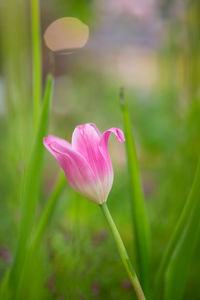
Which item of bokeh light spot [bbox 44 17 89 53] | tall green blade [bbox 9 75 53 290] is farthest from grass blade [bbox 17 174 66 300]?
bokeh light spot [bbox 44 17 89 53]

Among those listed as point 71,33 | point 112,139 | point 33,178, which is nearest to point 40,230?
point 33,178

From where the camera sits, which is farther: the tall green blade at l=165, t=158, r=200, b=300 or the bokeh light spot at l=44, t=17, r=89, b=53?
the bokeh light spot at l=44, t=17, r=89, b=53

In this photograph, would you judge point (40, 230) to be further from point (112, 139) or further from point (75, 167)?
point (112, 139)

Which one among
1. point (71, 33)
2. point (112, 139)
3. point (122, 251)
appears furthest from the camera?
point (112, 139)

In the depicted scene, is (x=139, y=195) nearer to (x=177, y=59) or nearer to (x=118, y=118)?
(x=177, y=59)

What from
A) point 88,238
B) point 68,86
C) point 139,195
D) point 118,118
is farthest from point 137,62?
point 139,195

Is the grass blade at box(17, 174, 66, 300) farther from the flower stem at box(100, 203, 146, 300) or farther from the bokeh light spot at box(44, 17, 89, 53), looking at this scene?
the bokeh light spot at box(44, 17, 89, 53)

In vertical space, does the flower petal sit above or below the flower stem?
above

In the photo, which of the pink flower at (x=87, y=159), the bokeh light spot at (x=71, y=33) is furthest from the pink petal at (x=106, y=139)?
the bokeh light spot at (x=71, y=33)
